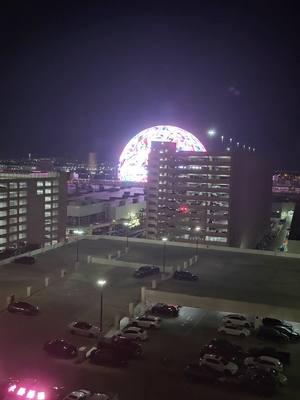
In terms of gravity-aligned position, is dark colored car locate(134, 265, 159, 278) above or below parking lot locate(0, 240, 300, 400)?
above

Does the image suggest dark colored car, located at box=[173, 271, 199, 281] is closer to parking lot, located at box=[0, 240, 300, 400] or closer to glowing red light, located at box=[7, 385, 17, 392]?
parking lot, located at box=[0, 240, 300, 400]

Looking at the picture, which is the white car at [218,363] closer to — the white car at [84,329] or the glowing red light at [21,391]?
the white car at [84,329]

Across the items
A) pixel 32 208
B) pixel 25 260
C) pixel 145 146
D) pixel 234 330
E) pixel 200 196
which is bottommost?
pixel 234 330

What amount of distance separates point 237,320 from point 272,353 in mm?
1716

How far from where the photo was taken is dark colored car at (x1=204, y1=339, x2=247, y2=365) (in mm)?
8508

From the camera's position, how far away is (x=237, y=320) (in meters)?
10.5

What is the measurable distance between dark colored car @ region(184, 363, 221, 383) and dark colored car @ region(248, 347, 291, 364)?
1.27 m

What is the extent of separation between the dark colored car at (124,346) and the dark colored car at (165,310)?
2339 mm

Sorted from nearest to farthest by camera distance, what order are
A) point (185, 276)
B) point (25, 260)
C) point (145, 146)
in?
point (185, 276), point (25, 260), point (145, 146)

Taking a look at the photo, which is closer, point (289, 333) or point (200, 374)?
point (200, 374)

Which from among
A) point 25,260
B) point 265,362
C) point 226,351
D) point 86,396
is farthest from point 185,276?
point 86,396

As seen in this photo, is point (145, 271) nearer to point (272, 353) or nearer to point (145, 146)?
point (272, 353)

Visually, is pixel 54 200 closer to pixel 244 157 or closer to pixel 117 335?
pixel 244 157

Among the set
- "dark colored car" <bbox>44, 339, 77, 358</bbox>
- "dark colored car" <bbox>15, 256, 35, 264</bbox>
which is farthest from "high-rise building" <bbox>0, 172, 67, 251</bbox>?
"dark colored car" <bbox>44, 339, 77, 358</bbox>
